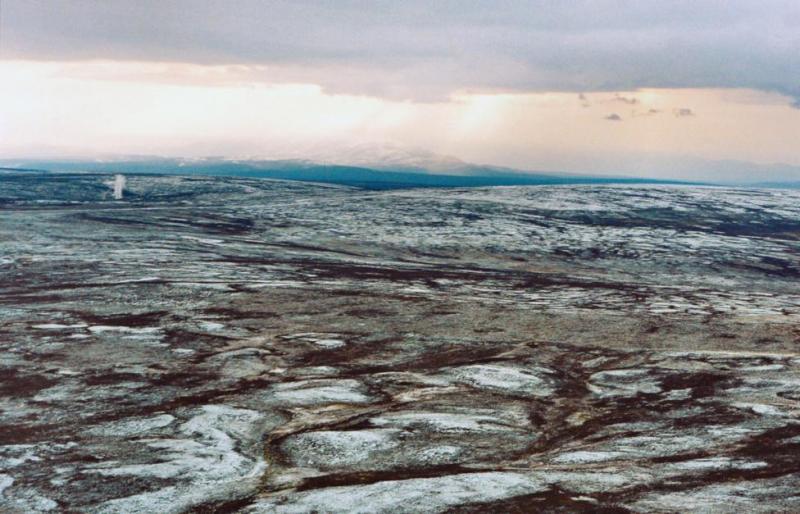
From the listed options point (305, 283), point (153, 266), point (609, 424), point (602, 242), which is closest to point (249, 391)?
point (609, 424)

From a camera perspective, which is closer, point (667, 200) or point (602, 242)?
point (602, 242)

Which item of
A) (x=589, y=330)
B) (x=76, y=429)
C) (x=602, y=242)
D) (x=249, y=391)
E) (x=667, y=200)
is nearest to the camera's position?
(x=76, y=429)

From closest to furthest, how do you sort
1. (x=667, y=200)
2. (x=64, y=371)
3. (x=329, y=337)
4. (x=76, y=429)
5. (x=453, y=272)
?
(x=76, y=429)
(x=64, y=371)
(x=329, y=337)
(x=453, y=272)
(x=667, y=200)

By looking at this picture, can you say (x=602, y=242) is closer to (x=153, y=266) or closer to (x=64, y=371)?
(x=153, y=266)

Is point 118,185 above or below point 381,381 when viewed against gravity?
above

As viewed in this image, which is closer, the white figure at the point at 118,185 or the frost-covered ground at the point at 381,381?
the frost-covered ground at the point at 381,381

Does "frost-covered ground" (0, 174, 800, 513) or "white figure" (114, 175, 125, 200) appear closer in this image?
"frost-covered ground" (0, 174, 800, 513)

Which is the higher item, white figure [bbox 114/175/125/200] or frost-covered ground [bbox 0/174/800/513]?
white figure [bbox 114/175/125/200]

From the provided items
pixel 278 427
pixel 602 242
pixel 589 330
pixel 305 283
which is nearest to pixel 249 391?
pixel 278 427
